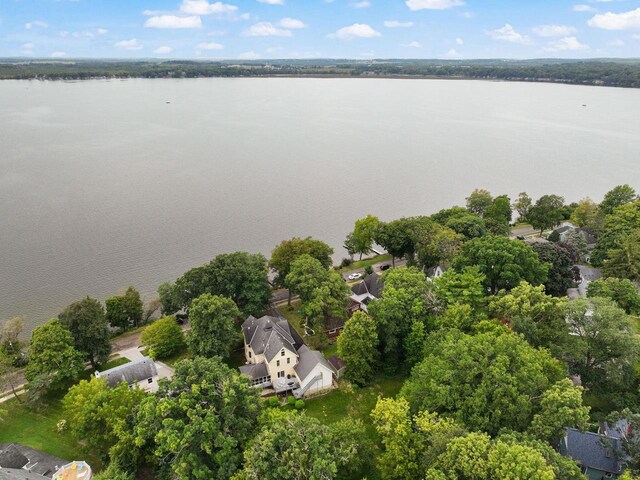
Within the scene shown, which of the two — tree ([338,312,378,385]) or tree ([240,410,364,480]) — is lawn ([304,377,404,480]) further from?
tree ([240,410,364,480])

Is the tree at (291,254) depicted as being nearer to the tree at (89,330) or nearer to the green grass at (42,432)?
the tree at (89,330)

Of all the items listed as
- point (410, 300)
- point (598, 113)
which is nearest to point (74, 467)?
point (410, 300)

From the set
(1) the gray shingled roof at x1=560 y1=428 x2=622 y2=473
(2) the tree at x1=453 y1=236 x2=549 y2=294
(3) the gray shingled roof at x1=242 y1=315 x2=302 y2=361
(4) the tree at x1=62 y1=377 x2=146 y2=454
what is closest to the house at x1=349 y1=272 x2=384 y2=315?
(3) the gray shingled roof at x1=242 y1=315 x2=302 y2=361

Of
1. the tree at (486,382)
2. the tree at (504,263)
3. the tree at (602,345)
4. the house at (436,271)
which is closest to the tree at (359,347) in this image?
the tree at (486,382)

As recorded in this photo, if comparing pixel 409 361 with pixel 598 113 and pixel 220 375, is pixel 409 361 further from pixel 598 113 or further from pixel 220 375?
pixel 598 113

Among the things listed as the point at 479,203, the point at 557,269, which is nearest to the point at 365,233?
the point at 557,269

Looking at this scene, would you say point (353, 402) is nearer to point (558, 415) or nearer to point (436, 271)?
point (558, 415)
